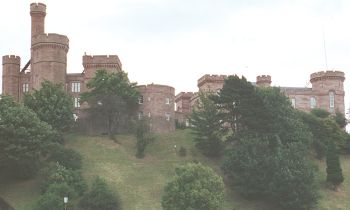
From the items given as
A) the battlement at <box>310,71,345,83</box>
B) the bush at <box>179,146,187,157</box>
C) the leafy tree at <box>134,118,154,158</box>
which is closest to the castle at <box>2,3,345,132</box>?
the leafy tree at <box>134,118,154,158</box>

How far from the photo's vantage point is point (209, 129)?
7619 cm

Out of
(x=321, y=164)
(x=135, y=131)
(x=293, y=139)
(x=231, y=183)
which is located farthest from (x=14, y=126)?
(x=321, y=164)

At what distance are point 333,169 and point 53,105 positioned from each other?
33015 mm

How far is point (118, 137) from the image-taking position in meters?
83.6

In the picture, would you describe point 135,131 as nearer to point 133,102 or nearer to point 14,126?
point 133,102

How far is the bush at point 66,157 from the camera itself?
226 feet

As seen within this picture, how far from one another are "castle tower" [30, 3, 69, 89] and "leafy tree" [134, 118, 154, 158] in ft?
47.8

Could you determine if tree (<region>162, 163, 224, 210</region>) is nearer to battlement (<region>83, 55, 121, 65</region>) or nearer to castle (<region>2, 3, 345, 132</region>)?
castle (<region>2, 3, 345, 132</region>)

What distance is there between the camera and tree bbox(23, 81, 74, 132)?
3017 inches

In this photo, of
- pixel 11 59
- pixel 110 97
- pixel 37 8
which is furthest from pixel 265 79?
pixel 11 59

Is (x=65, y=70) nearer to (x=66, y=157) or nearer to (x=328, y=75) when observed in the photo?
(x=66, y=157)

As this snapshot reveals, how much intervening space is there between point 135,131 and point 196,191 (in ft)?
78.9

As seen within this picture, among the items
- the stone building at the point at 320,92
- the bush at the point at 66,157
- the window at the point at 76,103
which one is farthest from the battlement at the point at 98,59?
the bush at the point at 66,157

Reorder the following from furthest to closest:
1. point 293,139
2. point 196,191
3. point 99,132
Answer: point 99,132 → point 293,139 → point 196,191
